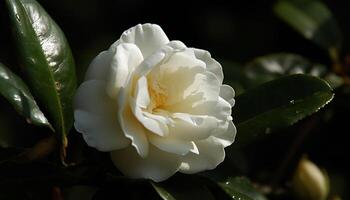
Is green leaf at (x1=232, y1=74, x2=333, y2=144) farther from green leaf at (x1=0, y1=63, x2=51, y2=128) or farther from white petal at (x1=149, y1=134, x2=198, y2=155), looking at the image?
green leaf at (x1=0, y1=63, x2=51, y2=128)

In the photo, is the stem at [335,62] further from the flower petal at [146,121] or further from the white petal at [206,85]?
the flower petal at [146,121]

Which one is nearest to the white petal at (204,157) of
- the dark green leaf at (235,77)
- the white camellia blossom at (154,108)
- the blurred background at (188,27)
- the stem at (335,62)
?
the white camellia blossom at (154,108)

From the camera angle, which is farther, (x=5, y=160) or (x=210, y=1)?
(x=210, y=1)

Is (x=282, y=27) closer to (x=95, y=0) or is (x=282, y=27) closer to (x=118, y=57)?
(x=95, y=0)

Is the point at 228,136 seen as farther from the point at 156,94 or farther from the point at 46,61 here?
the point at 46,61

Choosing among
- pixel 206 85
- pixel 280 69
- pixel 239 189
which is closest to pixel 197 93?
pixel 206 85

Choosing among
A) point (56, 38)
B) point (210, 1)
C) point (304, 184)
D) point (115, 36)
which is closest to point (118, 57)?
point (56, 38)

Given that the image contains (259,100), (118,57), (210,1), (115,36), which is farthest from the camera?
(210,1)
